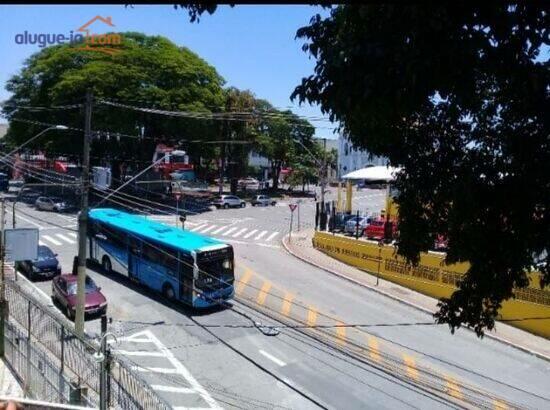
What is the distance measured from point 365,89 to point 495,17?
1.53 meters

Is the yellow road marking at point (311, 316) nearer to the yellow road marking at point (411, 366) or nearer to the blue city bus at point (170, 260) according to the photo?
the blue city bus at point (170, 260)

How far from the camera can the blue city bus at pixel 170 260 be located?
21.7 m

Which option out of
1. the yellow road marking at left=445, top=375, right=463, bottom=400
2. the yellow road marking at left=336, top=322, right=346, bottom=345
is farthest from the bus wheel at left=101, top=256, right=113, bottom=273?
the yellow road marking at left=445, top=375, right=463, bottom=400

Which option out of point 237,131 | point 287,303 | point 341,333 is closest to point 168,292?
point 287,303

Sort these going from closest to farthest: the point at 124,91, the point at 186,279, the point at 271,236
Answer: the point at 186,279 < the point at 271,236 < the point at 124,91

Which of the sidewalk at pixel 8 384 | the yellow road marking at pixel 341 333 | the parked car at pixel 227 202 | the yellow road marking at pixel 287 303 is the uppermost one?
the parked car at pixel 227 202

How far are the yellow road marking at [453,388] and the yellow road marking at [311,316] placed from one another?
18.9 feet

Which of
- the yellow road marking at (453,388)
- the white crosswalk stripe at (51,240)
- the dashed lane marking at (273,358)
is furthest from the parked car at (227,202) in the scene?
the yellow road marking at (453,388)

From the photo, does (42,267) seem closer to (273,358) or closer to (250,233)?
(273,358)

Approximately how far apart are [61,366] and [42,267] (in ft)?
46.7

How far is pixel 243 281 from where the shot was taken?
87.3 ft

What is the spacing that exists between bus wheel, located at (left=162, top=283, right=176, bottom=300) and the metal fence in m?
6.98

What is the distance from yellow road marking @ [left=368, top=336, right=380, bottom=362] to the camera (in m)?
17.9

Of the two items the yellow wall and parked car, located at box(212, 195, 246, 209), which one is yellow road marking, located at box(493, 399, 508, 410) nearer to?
the yellow wall
